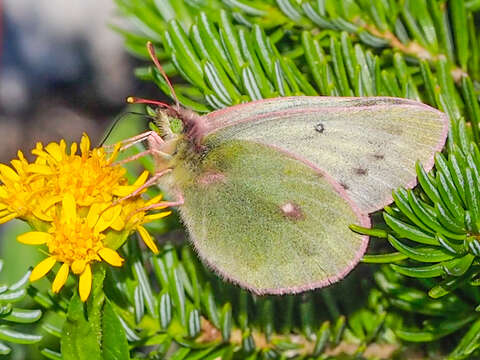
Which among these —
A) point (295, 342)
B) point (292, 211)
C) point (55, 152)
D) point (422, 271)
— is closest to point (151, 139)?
point (55, 152)

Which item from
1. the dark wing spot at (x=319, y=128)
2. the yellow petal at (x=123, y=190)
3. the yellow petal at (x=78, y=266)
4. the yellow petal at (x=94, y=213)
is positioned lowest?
the yellow petal at (x=78, y=266)

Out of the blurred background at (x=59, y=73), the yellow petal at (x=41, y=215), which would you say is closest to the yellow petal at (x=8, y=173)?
the yellow petal at (x=41, y=215)

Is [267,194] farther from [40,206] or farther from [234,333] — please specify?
[40,206]

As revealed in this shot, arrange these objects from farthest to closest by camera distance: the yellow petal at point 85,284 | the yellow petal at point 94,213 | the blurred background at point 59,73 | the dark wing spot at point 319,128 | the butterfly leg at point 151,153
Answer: the blurred background at point 59,73, the butterfly leg at point 151,153, the dark wing spot at point 319,128, the yellow petal at point 94,213, the yellow petal at point 85,284

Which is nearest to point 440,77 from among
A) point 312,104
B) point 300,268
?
point 312,104

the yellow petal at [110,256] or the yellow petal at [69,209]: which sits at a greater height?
the yellow petal at [69,209]

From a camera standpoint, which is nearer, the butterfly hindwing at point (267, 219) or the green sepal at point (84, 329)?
the green sepal at point (84, 329)

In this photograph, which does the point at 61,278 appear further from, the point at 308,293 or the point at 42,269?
the point at 308,293

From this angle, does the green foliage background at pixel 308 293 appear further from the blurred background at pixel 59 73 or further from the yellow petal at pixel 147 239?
the blurred background at pixel 59 73

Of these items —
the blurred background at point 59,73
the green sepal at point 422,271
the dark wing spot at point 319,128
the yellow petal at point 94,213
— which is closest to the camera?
the green sepal at point 422,271

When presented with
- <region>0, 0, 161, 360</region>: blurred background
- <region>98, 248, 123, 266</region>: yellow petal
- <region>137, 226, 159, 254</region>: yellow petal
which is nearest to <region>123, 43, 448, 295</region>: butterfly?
<region>137, 226, 159, 254</region>: yellow petal
